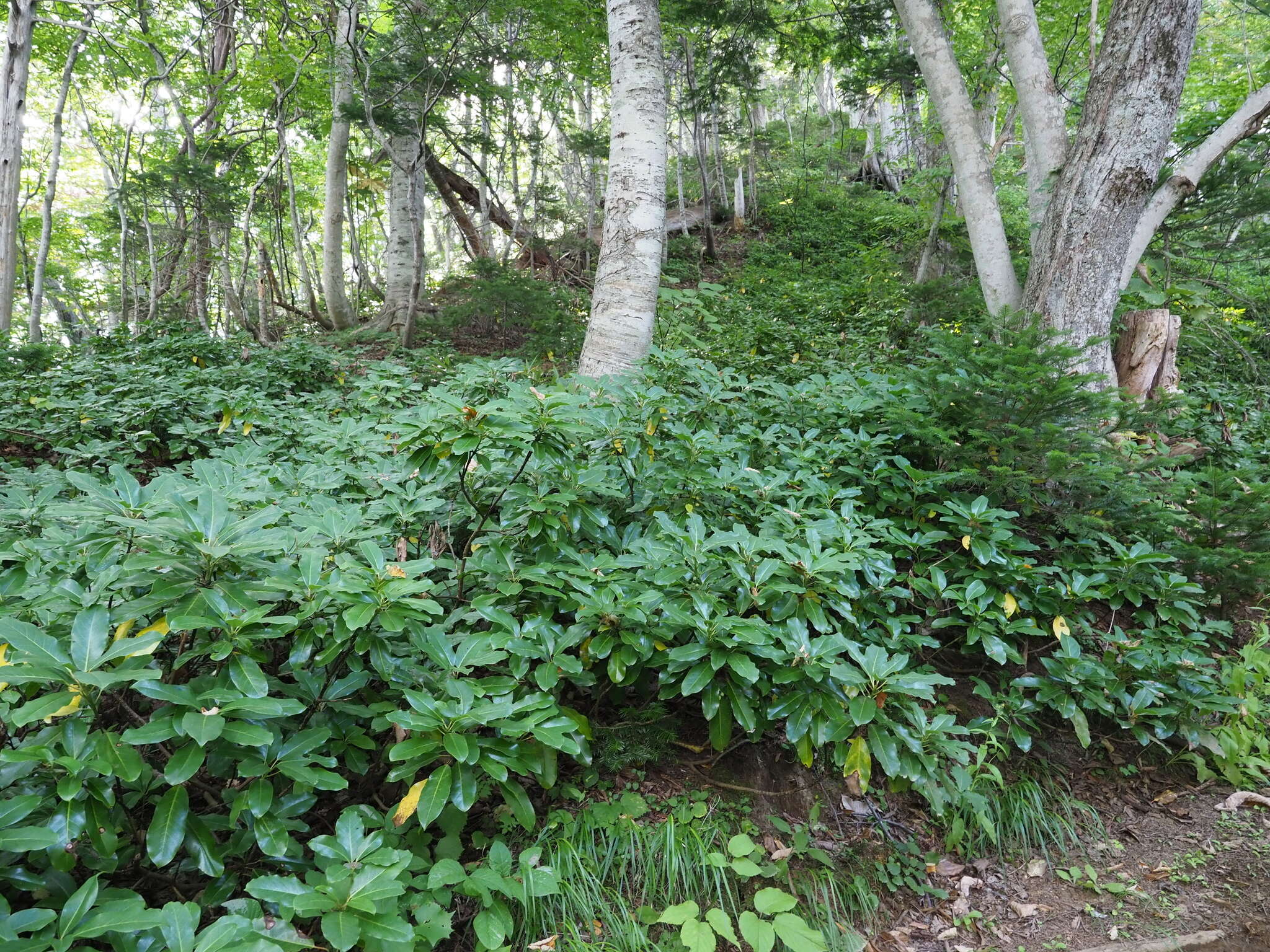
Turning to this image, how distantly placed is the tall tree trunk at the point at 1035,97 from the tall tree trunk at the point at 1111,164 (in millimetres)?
516

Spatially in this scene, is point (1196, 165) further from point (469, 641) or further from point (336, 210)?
point (336, 210)

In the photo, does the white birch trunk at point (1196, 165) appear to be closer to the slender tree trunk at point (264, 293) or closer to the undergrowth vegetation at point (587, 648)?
the undergrowth vegetation at point (587, 648)

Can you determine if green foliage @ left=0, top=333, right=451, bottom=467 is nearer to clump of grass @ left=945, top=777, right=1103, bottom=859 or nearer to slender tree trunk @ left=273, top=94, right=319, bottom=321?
slender tree trunk @ left=273, top=94, right=319, bottom=321

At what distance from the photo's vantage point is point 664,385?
3869mm

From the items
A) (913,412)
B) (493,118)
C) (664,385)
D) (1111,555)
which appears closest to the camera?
(1111,555)

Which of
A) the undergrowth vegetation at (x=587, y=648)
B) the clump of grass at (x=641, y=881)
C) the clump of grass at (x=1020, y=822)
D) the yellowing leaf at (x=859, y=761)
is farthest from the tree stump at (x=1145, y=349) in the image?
the clump of grass at (x=641, y=881)

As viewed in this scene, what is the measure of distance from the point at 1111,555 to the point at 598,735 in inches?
104

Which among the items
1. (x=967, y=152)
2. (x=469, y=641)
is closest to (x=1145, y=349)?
(x=967, y=152)

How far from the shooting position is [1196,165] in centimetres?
416

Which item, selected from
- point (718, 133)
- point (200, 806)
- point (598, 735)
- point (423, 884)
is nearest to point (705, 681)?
point (598, 735)

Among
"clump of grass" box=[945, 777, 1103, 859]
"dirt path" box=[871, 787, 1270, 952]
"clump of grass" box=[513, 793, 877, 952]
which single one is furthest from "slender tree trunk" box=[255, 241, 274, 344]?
"dirt path" box=[871, 787, 1270, 952]

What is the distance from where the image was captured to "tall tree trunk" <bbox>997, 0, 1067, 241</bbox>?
4707 millimetres

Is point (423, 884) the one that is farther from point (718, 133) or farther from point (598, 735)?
point (718, 133)

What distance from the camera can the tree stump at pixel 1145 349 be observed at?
456 cm
